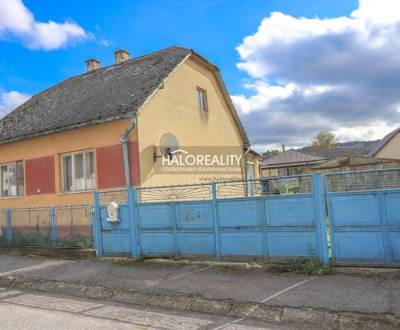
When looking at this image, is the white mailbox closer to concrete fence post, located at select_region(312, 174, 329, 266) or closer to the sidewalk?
the sidewalk

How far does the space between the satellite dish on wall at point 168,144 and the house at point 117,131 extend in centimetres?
3

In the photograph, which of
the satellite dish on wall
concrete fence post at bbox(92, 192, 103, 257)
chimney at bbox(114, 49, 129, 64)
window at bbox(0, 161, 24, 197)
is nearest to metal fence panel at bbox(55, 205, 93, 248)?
concrete fence post at bbox(92, 192, 103, 257)

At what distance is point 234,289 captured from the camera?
640 cm

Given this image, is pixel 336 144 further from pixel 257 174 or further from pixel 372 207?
pixel 372 207

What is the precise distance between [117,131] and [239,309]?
7.38 m

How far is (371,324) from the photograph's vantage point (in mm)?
4684

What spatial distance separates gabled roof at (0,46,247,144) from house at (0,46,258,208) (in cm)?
5

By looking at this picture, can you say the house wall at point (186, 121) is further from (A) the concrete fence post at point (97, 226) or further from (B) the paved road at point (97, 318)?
(B) the paved road at point (97, 318)

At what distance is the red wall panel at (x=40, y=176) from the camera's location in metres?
13.3

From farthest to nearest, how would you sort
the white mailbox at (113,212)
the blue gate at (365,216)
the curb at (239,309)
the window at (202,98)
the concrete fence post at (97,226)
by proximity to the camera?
the window at (202,98) < the concrete fence post at (97,226) < the white mailbox at (113,212) < the blue gate at (365,216) < the curb at (239,309)

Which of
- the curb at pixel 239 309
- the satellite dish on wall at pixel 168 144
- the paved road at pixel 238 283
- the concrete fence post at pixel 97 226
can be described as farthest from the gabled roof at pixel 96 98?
the curb at pixel 239 309

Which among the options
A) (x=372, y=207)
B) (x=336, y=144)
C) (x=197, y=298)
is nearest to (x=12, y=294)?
(x=197, y=298)

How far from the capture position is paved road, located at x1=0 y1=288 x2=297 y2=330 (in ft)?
16.8

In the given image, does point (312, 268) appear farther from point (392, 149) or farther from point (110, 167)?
point (392, 149)
